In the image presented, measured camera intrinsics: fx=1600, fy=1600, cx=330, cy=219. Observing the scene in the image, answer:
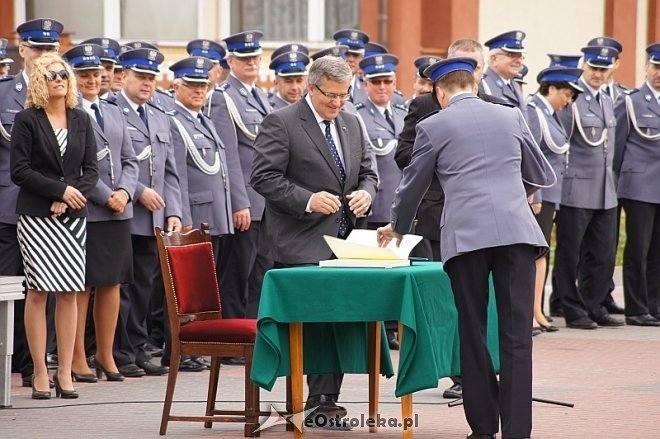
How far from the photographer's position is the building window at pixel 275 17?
22688 millimetres

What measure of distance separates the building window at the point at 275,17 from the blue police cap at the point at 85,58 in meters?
11.8

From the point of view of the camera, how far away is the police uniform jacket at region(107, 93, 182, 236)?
11555 mm

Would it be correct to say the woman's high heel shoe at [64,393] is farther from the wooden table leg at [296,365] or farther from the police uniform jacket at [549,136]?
the police uniform jacket at [549,136]

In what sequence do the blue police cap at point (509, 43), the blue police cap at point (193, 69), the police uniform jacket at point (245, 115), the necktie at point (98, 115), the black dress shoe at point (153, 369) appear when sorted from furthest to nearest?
the blue police cap at point (509, 43), the police uniform jacket at point (245, 115), the blue police cap at point (193, 69), the black dress shoe at point (153, 369), the necktie at point (98, 115)

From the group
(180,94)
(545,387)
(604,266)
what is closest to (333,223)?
(545,387)

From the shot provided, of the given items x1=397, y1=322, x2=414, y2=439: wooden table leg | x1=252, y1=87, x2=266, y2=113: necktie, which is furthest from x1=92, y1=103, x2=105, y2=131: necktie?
x1=397, y1=322, x2=414, y2=439: wooden table leg

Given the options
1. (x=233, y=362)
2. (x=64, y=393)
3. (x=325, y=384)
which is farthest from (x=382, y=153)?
(x=325, y=384)

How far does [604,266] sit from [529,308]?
6323mm

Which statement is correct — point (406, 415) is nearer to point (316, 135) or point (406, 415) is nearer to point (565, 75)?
point (316, 135)

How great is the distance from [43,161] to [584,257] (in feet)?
20.4

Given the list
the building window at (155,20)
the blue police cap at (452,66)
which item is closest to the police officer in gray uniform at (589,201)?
the blue police cap at (452,66)

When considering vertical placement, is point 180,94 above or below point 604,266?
above

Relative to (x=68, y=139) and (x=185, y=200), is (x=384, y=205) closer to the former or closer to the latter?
(x=185, y=200)

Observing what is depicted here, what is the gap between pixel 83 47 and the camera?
11.0 m
